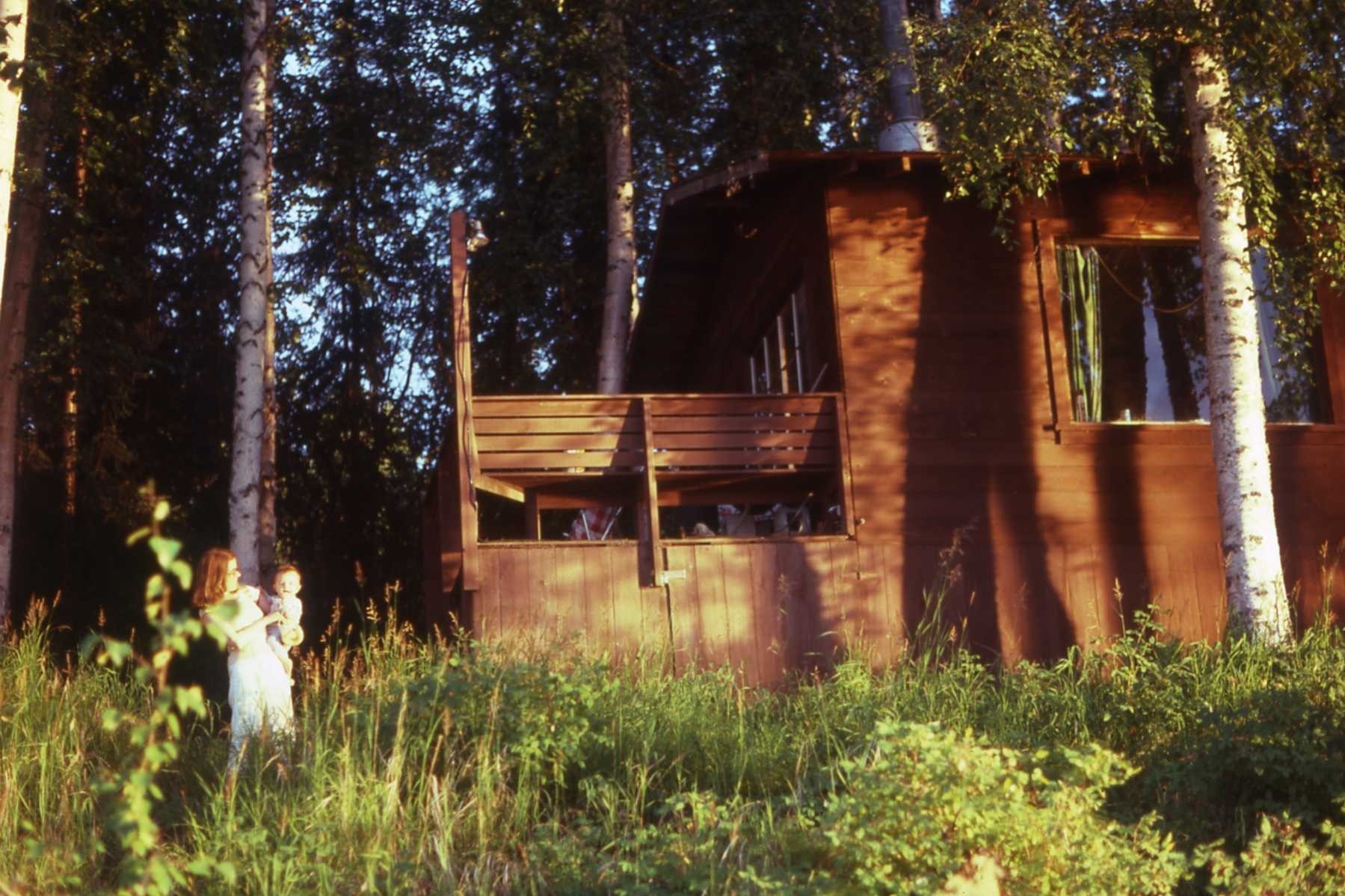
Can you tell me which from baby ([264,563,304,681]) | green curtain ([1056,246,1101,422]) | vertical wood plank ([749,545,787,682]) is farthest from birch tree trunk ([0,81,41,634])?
green curtain ([1056,246,1101,422])

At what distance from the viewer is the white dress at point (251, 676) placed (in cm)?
823

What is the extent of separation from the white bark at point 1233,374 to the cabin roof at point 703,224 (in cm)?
110

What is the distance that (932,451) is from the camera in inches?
478

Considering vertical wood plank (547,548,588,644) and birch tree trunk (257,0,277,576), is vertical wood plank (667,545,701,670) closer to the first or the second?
vertical wood plank (547,548,588,644)

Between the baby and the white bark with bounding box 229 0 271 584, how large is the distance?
5119 mm

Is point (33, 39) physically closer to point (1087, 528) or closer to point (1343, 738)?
point (1087, 528)

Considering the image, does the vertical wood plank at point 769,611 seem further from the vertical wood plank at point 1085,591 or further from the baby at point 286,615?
the baby at point 286,615

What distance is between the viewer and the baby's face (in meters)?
8.99

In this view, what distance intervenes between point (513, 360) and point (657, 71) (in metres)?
4.64

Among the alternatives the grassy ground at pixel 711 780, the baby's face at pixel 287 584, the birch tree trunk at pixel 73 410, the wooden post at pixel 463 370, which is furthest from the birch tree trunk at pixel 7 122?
the birch tree trunk at pixel 73 410

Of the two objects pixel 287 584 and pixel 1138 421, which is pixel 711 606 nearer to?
pixel 287 584

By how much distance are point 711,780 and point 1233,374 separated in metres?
5.41

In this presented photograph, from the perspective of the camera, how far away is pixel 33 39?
14.0m

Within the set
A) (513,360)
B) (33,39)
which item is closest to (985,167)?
(33,39)
